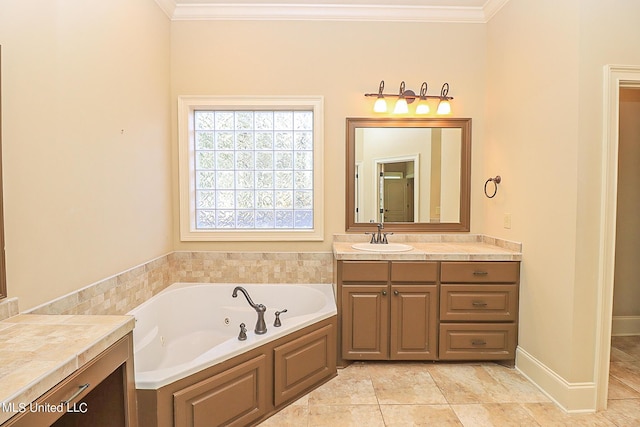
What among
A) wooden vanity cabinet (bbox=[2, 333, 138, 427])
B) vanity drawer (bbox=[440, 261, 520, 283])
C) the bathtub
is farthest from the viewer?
vanity drawer (bbox=[440, 261, 520, 283])

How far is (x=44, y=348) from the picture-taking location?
42.6 inches

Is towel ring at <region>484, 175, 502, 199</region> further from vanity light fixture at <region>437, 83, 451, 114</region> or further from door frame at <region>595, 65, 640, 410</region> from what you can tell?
door frame at <region>595, 65, 640, 410</region>

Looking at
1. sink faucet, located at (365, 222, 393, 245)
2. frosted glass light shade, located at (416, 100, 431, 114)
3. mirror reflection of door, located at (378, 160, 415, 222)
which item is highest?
frosted glass light shade, located at (416, 100, 431, 114)

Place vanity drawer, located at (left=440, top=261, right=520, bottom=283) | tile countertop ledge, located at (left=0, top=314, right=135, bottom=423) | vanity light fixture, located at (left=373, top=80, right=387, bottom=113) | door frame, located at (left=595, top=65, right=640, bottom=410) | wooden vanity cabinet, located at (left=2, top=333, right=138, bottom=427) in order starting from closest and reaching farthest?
tile countertop ledge, located at (left=0, top=314, right=135, bottom=423)
wooden vanity cabinet, located at (left=2, top=333, right=138, bottom=427)
door frame, located at (left=595, top=65, right=640, bottom=410)
vanity drawer, located at (left=440, top=261, right=520, bottom=283)
vanity light fixture, located at (left=373, top=80, right=387, bottom=113)

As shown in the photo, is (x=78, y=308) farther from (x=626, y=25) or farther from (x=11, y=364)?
(x=626, y=25)

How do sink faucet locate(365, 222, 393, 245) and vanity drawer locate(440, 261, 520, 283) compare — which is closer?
vanity drawer locate(440, 261, 520, 283)

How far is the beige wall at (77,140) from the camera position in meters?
1.43

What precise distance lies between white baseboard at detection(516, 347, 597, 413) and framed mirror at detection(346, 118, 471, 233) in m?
1.26

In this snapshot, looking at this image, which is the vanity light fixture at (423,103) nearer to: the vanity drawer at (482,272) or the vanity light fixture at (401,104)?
the vanity light fixture at (401,104)

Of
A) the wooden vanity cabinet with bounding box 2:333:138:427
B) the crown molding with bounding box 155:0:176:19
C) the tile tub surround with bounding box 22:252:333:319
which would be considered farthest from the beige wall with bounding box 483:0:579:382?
the crown molding with bounding box 155:0:176:19

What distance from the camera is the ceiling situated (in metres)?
2.83

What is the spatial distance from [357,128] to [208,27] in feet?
5.18

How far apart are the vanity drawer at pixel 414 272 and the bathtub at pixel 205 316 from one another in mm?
538

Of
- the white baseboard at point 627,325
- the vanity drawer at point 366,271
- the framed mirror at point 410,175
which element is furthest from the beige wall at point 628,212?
the vanity drawer at point 366,271
